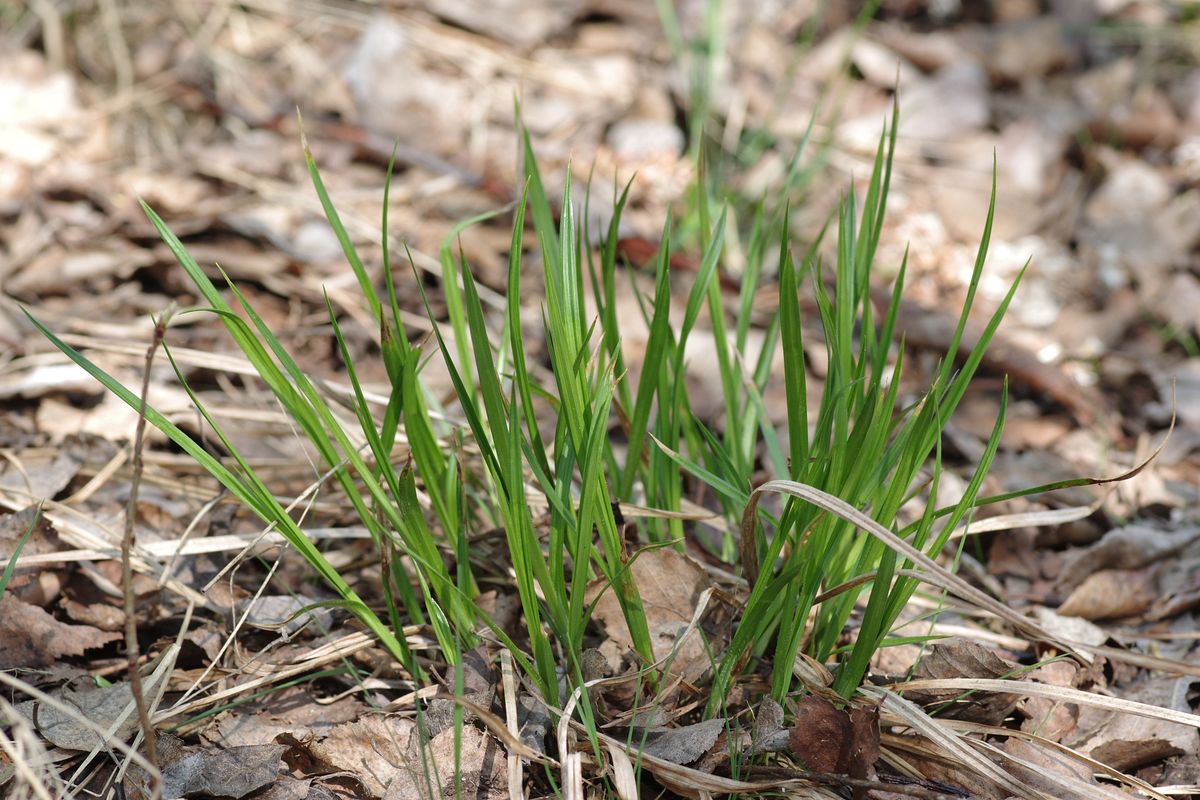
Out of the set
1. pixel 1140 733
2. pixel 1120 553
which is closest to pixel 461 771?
pixel 1140 733

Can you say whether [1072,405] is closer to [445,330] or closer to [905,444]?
[905,444]

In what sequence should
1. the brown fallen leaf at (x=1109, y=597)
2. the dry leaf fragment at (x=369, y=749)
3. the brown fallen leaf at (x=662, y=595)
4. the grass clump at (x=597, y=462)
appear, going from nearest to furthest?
the grass clump at (x=597, y=462), the dry leaf fragment at (x=369, y=749), the brown fallen leaf at (x=662, y=595), the brown fallen leaf at (x=1109, y=597)

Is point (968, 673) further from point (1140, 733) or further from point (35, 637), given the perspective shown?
point (35, 637)

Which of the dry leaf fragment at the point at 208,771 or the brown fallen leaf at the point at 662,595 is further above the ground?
the brown fallen leaf at the point at 662,595

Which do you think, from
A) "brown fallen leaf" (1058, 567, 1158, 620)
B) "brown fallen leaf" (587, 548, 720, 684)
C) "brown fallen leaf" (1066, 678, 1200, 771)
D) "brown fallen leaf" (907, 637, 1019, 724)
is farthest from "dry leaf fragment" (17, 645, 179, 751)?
"brown fallen leaf" (1058, 567, 1158, 620)

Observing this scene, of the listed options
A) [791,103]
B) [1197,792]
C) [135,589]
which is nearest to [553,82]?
[791,103]

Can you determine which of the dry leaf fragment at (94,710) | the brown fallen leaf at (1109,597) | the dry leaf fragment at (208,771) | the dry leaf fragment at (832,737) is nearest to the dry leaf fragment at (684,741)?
the dry leaf fragment at (832,737)

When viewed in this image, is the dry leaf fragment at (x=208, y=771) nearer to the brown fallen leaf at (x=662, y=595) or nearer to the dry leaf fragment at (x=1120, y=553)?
the brown fallen leaf at (x=662, y=595)

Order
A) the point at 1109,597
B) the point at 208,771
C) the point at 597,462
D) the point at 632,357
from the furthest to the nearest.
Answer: the point at 632,357 < the point at 1109,597 < the point at 208,771 < the point at 597,462

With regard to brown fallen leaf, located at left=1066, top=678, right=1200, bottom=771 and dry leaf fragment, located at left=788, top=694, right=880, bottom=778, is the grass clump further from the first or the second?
brown fallen leaf, located at left=1066, top=678, right=1200, bottom=771

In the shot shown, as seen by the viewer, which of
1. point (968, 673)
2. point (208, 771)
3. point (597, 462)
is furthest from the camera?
point (968, 673)
